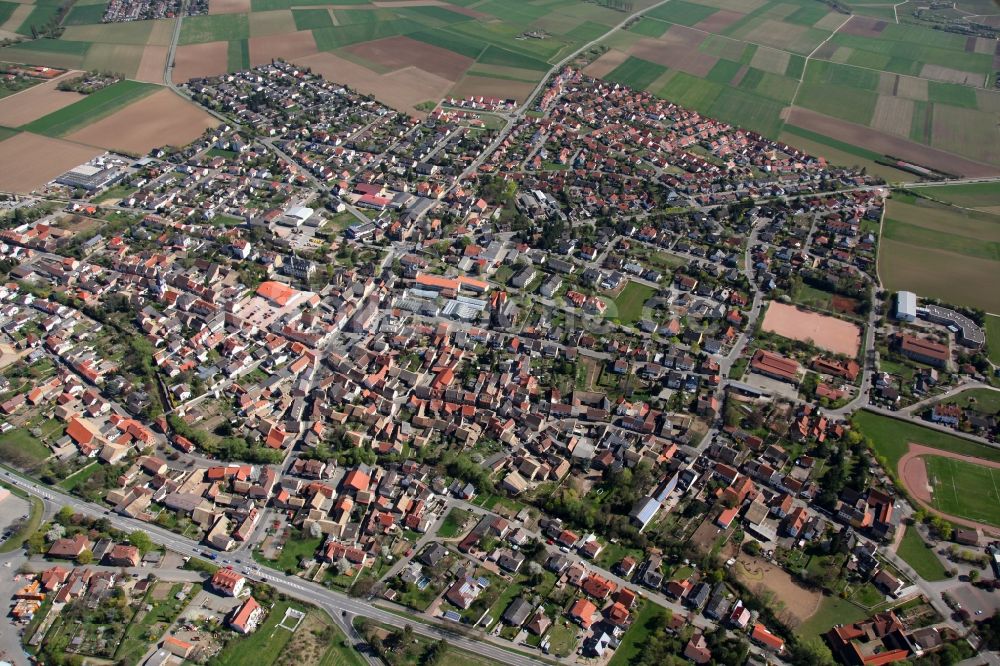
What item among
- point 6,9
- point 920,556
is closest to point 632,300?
point 920,556

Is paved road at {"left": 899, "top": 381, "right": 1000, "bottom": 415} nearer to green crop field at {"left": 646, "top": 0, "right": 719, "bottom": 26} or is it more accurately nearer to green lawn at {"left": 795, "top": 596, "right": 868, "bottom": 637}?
green lawn at {"left": 795, "top": 596, "right": 868, "bottom": 637}

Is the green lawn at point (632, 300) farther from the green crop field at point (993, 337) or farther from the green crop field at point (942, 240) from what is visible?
the green crop field at point (942, 240)

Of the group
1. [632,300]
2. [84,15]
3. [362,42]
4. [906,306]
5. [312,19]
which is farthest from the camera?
[312,19]

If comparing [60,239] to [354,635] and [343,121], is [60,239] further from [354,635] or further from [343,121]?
[354,635]

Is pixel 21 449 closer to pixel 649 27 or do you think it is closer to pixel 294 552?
pixel 294 552

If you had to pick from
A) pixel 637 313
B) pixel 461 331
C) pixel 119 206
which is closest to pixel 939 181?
pixel 637 313
